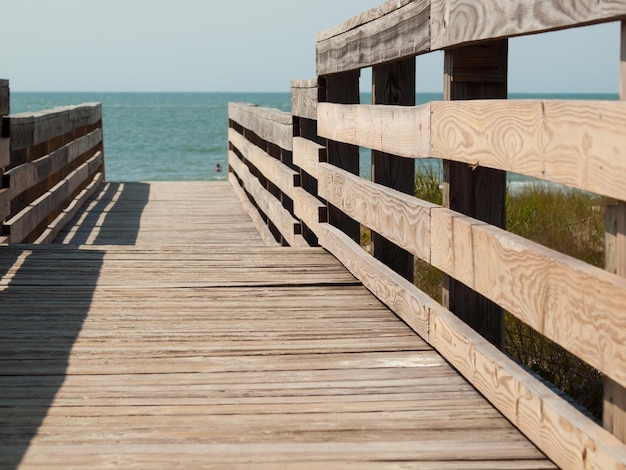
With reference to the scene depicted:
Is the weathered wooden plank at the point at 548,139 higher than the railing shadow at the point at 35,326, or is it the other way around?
the weathered wooden plank at the point at 548,139

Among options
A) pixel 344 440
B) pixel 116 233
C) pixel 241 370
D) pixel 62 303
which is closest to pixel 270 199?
pixel 116 233

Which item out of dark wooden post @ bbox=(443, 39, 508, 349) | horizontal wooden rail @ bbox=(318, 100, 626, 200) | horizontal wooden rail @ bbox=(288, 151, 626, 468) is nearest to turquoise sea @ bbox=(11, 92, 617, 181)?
horizontal wooden rail @ bbox=(288, 151, 626, 468)

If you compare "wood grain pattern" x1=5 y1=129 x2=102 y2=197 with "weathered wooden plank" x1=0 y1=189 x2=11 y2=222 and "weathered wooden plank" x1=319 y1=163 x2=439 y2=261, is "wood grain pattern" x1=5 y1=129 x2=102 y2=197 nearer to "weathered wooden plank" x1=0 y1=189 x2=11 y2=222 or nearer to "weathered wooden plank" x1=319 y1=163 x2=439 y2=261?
"weathered wooden plank" x1=0 y1=189 x2=11 y2=222

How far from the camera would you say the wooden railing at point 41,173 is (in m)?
6.00

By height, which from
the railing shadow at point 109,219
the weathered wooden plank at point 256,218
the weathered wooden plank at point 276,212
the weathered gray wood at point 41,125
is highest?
the weathered gray wood at point 41,125

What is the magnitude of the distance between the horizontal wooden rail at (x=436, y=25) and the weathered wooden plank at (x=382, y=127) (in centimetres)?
21

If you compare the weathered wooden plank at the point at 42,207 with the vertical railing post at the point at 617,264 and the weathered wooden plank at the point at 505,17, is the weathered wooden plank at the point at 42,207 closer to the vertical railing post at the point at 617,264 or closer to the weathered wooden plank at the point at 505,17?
the weathered wooden plank at the point at 505,17

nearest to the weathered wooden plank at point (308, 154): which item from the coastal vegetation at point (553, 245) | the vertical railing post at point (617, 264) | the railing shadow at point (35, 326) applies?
the coastal vegetation at point (553, 245)

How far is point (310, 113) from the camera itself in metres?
5.91

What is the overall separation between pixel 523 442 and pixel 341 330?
137 cm

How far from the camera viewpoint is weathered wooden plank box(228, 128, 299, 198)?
21.7ft

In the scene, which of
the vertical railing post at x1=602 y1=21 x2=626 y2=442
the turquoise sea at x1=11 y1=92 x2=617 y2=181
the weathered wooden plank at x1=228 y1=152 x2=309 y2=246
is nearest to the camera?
the vertical railing post at x1=602 y1=21 x2=626 y2=442

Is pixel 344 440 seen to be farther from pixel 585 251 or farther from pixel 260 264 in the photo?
pixel 585 251

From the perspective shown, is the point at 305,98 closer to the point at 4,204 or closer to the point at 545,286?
the point at 4,204
